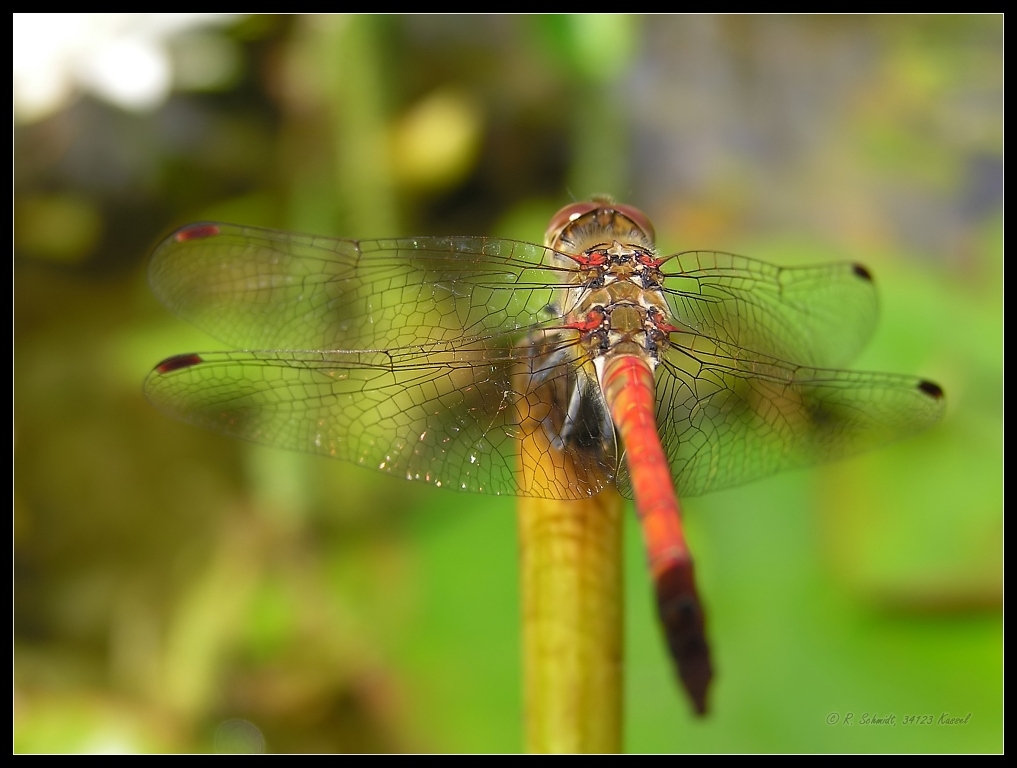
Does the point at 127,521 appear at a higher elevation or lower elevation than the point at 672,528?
higher

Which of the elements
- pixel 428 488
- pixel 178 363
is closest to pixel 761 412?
pixel 178 363

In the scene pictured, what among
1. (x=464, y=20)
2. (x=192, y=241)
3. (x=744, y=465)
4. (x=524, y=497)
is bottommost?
(x=524, y=497)

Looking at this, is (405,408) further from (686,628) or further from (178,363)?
(686,628)

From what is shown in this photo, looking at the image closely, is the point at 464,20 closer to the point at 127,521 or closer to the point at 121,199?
the point at 121,199

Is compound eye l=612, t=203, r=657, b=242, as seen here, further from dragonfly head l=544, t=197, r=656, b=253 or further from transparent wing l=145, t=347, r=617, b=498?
transparent wing l=145, t=347, r=617, b=498

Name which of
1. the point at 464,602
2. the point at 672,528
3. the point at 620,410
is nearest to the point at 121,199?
the point at 464,602

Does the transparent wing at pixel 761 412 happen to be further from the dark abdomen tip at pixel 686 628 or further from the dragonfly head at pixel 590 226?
the dark abdomen tip at pixel 686 628

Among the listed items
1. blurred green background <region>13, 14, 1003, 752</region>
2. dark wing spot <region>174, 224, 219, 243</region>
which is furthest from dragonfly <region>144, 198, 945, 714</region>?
blurred green background <region>13, 14, 1003, 752</region>
